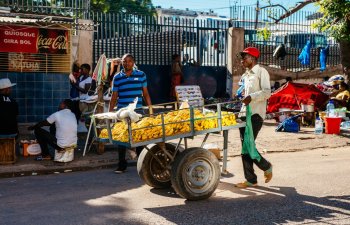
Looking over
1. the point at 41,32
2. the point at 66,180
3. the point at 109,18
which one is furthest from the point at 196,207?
the point at 109,18

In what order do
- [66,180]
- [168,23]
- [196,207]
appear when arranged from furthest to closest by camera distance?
[168,23] → [66,180] → [196,207]

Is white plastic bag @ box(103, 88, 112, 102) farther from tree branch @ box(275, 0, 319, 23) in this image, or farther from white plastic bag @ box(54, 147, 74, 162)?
tree branch @ box(275, 0, 319, 23)

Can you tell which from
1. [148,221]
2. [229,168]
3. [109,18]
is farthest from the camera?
[109,18]

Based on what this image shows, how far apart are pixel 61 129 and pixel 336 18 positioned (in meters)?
9.57

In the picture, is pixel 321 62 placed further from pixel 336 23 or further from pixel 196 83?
pixel 196 83

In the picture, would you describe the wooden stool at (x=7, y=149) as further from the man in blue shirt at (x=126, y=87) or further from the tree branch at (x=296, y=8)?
the tree branch at (x=296, y=8)

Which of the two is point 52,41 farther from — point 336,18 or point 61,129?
point 336,18

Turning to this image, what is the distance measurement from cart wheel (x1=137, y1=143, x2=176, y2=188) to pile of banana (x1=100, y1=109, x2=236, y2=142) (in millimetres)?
709

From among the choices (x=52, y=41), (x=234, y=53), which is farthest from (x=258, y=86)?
(x=234, y=53)

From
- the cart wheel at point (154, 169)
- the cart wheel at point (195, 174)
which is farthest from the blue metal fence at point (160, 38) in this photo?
the cart wheel at point (195, 174)

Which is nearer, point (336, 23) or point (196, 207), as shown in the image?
point (196, 207)

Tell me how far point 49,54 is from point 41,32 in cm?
67

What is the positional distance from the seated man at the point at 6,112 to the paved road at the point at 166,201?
47.2 inches

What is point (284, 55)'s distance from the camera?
60.2 feet
